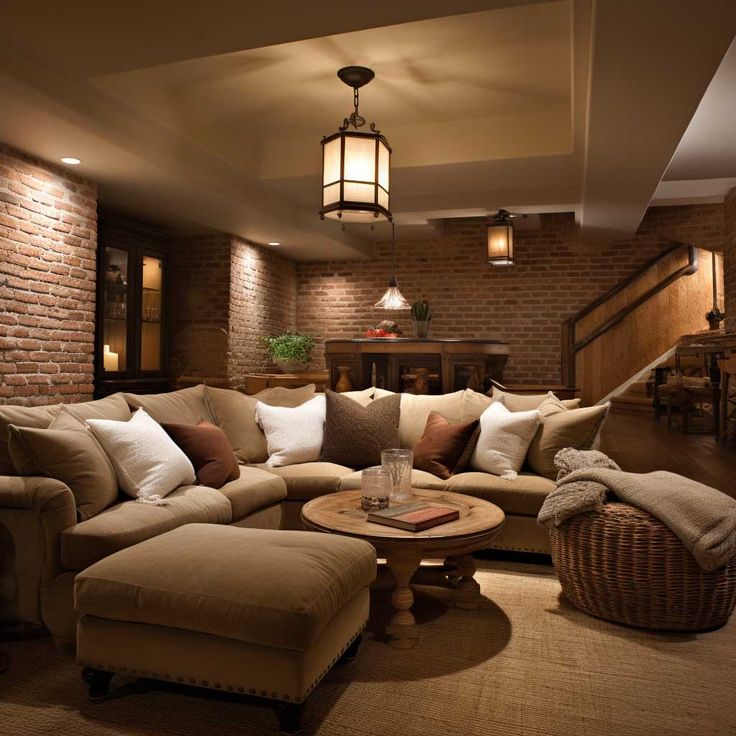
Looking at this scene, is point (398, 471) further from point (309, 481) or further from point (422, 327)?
point (422, 327)

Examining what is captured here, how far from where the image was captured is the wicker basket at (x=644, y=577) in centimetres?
236

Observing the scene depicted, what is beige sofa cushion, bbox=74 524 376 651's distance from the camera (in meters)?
1.67

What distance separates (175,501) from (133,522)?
297 mm

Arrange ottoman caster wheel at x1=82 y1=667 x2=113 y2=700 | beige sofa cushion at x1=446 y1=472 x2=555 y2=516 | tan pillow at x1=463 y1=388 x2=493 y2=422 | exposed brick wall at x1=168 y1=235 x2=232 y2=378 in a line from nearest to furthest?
ottoman caster wheel at x1=82 y1=667 x2=113 y2=700
beige sofa cushion at x1=446 y1=472 x2=555 y2=516
tan pillow at x1=463 y1=388 x2=493 y2=422
exposed brick wall at x1=168 y1=235 x2=232 y2=378

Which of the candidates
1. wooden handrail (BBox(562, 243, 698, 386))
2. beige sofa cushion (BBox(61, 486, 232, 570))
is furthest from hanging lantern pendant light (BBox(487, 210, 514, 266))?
beige sofa cushion (BBox(61, 486, 232, 570))

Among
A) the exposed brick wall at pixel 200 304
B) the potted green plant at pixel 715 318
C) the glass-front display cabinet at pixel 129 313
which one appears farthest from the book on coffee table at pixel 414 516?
the potted green plant at pixel 715 318

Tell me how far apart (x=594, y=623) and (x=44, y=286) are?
3.98 metres

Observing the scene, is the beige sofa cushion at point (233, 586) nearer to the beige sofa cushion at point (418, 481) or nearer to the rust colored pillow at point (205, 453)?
the rust colored pillow at point (205, 453)

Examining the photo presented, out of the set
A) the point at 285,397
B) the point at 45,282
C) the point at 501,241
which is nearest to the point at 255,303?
the point at 501,241

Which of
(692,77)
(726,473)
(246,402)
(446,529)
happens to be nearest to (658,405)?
(726,473)

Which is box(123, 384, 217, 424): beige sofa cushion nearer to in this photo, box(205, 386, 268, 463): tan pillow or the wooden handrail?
box(205, 386, 268, 463): tan pillow

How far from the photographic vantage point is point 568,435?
3363 millimetres

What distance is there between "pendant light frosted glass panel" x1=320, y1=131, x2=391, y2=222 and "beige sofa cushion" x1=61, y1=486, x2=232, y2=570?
1.68 metres

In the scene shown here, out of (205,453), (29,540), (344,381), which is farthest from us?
(344,381)
